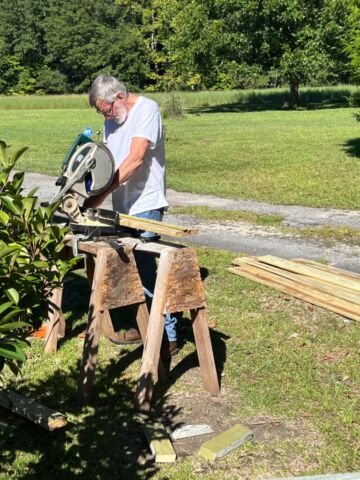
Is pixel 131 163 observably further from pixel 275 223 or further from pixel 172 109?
pixel 172 109

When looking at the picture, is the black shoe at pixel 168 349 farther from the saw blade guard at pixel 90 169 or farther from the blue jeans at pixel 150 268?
the saw blade guard at pixel 90 169

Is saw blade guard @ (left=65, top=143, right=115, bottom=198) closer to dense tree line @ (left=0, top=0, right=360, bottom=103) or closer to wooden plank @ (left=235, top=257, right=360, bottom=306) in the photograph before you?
wooden plank @ (left=235, top=257, right=360, bottom=306)

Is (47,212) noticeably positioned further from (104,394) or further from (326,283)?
(326,283)

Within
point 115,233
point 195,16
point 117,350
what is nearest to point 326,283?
point 117,350

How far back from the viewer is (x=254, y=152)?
17.3 m

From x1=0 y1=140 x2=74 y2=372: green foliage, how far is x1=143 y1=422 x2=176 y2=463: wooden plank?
4.51ft

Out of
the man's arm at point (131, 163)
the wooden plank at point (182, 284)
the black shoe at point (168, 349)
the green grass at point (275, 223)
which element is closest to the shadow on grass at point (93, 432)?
the black shoe at point (168, 349)

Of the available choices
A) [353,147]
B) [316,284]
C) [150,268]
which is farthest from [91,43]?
[150,268]

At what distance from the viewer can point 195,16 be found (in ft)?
116

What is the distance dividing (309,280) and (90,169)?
9.91 feet

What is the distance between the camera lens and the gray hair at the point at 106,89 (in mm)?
4262

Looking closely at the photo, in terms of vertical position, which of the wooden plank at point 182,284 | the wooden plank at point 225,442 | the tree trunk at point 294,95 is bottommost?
the tree trunk at point 294,95

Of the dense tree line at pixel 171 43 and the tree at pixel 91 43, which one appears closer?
the dense tree line at pixel 171 43

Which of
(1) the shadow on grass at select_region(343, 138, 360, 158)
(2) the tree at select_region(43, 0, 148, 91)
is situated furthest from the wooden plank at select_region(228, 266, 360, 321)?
(2) the tree at select_region(43, 0, 148, 91)
